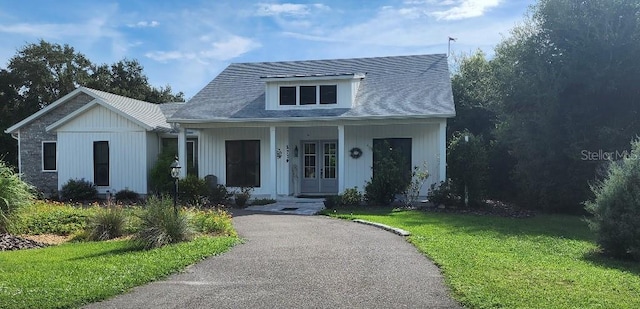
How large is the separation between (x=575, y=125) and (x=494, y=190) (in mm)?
5305

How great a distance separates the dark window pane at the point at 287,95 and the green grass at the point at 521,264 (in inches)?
264

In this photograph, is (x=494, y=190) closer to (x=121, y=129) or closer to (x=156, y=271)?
(x=121, y=129)

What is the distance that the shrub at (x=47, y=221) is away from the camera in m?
11.2

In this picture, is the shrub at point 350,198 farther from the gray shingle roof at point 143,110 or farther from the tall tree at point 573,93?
the gray shingle roof at point 143,110

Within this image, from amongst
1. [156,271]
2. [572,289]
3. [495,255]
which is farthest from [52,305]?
[495,255]

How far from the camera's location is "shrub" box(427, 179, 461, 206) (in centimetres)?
1612

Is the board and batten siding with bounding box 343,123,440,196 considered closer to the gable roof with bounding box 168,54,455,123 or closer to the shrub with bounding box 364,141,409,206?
the gable roof with bounding box 168,54,455,123

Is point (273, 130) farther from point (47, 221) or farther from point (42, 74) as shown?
point (42, 74)

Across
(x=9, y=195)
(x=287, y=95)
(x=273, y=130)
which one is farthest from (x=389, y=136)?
(x=9, y=195)

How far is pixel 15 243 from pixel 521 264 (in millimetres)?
9209

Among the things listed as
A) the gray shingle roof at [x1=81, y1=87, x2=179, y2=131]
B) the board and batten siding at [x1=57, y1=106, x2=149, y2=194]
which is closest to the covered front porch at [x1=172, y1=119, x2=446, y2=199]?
the gray shingle roof at [x1=81, y1=87, x2=179, y2=131]

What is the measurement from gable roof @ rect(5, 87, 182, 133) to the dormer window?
552 cm

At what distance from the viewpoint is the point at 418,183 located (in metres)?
16.5

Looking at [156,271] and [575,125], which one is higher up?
[575,125]
